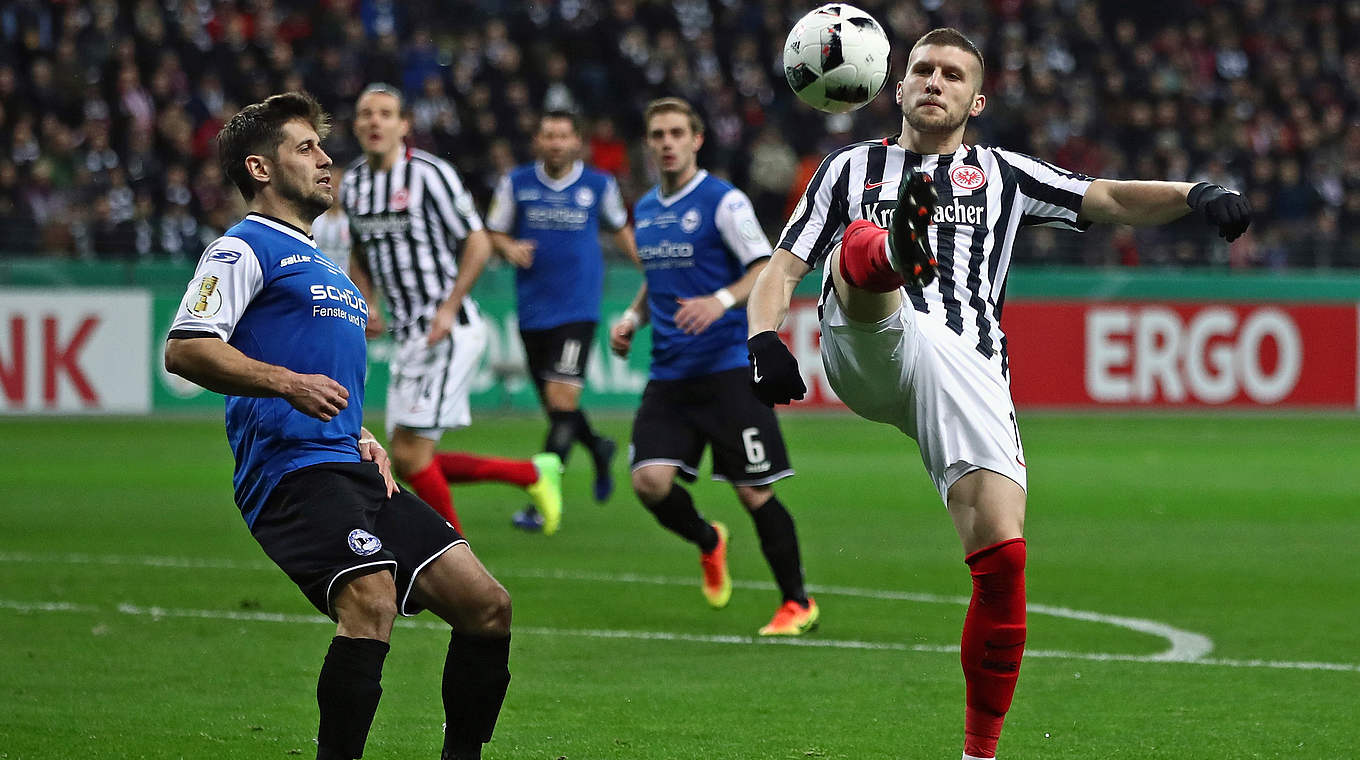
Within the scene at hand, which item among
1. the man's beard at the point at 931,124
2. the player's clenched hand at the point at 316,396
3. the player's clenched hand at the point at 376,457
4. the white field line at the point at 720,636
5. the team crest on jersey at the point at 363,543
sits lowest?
the white field line at the point at 720,636

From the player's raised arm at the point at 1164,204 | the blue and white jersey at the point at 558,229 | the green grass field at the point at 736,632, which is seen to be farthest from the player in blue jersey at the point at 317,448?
the blue and white jersey at the point at 558,229

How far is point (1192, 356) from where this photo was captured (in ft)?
69.5

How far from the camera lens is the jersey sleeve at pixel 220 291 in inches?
178

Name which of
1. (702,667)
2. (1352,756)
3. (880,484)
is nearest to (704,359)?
(702,667)

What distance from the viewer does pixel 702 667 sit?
6.95 metres

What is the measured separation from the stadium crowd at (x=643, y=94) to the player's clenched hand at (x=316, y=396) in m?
15.1

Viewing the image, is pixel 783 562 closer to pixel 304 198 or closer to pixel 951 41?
pixel 951 41

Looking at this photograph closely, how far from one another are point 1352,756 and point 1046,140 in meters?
19.8

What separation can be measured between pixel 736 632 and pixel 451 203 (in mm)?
3039

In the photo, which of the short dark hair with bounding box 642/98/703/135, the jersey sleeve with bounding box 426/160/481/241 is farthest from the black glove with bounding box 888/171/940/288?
the jersey sleeve with bounding box 426/160/481/241

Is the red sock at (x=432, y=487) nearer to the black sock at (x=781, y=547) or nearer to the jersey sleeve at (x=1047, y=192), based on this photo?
the black sock at (x=781, y=547)

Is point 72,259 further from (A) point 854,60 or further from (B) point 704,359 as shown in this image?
(A) point 854,60

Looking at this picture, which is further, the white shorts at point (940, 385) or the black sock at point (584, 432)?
the black sock at point (584, 432)

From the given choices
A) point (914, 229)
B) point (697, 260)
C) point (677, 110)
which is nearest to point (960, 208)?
point (914, 229)
